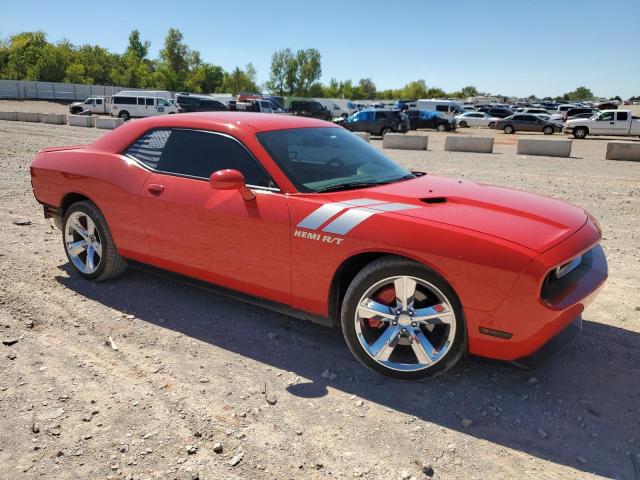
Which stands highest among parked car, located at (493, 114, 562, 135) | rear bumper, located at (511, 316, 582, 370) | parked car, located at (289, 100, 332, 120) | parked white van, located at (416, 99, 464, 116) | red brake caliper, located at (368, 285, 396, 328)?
parked white van, located at (416, 99, 464, 116)

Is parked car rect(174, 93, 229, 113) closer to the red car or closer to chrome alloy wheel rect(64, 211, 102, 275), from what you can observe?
chrome alloy wheel rect(64, 211, 102, 275)

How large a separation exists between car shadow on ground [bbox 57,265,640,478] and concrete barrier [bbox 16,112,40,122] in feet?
99.2

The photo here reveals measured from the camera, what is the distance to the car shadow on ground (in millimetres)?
Answer: 2559

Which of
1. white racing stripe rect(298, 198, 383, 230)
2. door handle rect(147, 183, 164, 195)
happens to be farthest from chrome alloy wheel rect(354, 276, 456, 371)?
door handle rect(147, 183, 164, 195)

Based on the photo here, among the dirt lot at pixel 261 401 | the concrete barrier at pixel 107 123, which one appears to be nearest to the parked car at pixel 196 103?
the concrete barrier at pixel 107 123

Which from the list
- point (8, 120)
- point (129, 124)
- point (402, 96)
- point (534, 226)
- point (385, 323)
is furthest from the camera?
point (402, 96)

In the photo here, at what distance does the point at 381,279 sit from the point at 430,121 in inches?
1349

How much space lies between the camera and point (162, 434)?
8.44 feet

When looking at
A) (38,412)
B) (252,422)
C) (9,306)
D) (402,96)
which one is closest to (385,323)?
(252,422)

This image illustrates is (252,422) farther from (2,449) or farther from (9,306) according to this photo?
(9,306)

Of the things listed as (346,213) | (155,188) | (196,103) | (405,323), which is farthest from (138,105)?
(405,323)

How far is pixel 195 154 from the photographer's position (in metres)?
3.87

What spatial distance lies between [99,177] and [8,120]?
31.6 m

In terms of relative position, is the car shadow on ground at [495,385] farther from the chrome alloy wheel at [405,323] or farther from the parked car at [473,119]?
the parked car at [473,119]
